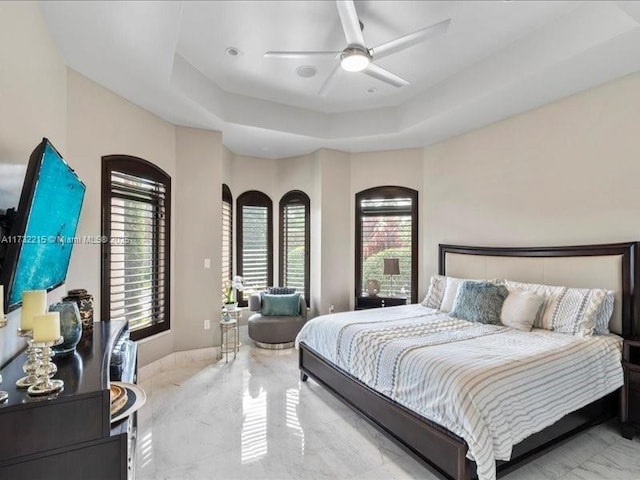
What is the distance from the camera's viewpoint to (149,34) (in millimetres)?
2432

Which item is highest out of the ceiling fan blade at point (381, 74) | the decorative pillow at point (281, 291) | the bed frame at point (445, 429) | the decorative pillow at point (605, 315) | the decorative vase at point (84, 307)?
the ceiling fan blade at point (381, 74)

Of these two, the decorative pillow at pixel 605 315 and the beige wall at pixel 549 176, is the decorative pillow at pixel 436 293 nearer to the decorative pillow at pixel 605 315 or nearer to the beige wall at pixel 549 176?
the beige wall at pixel 549 176

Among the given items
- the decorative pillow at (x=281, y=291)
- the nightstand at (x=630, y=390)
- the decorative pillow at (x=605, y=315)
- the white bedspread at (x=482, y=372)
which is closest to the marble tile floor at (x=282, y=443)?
the nightstand at (x=630, y=390)

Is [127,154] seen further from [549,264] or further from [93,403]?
[549,264]

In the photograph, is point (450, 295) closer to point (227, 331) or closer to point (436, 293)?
point (436, 293)

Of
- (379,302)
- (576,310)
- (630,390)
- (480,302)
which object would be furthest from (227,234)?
(630,390)

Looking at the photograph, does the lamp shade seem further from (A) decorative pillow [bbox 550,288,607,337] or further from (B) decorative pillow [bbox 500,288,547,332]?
(A) decorative pillow [bbox 550,288,607,337]

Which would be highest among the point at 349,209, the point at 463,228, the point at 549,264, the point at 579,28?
the point at 579,28

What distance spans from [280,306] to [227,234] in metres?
1.53

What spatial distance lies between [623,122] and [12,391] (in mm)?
4619

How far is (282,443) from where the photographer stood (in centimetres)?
258

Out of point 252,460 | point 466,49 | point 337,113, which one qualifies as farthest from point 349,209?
point 252,460

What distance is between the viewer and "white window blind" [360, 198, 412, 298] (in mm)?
5270

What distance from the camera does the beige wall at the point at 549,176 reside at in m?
3.05
